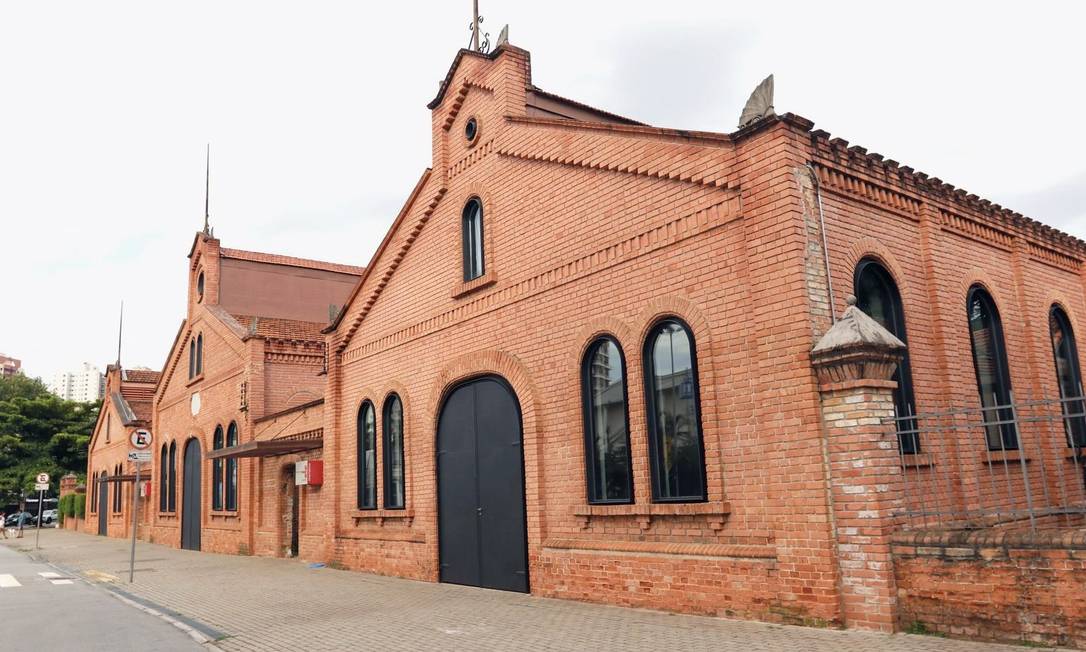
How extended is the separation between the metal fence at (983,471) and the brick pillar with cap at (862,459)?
0.28 m

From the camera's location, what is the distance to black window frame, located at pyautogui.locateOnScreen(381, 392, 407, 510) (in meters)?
15.3

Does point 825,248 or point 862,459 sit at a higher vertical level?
point 825,248

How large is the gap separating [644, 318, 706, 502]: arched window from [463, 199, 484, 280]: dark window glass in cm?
445

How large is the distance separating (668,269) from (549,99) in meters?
4.79

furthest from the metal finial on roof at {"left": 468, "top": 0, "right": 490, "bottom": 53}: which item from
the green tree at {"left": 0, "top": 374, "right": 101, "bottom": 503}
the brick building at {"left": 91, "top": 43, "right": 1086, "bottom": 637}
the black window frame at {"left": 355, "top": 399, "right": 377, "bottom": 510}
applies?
the green tree at {"left": 0, "top": 374, "right": 101, "bottom": 503}

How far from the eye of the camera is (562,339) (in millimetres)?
11688

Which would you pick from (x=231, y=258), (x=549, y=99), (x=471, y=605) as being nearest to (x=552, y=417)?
(x=471, y=605)

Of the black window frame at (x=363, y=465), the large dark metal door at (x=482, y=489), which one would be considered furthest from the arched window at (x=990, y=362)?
the black window frame at (x=363, y=465)

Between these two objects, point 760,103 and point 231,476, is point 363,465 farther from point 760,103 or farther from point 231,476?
point 760,103

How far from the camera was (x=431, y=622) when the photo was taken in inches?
394

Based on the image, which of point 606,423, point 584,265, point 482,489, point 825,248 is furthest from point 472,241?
point 825,248

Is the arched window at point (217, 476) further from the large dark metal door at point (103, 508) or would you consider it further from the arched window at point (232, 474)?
the large dark metal door at point (103, 508)

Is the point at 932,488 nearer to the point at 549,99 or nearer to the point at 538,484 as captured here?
the point at 538,484

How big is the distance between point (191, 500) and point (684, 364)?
74.2ft
